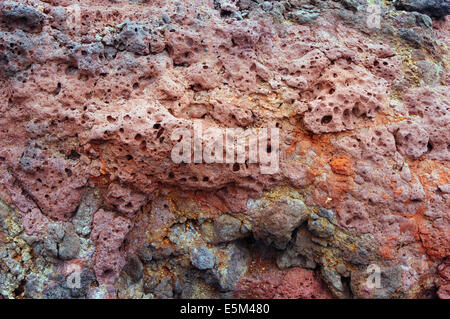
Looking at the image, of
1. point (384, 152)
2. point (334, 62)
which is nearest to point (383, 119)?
point (384, 152)

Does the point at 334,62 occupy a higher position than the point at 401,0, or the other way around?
the point at 401,0

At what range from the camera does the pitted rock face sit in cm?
330

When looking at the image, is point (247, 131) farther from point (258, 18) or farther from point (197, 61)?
point (258, 18)

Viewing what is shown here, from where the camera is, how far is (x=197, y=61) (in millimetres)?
3629

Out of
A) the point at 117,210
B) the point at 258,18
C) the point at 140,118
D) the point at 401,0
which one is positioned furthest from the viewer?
the point at 401,0

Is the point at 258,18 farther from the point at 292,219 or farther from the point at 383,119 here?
the point at 292,219

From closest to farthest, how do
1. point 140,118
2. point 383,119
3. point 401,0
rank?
point 140,118
point 383,119
point 401,0

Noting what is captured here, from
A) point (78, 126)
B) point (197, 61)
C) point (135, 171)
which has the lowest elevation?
point (135, 171)

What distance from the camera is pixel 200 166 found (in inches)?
130

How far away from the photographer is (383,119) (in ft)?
11.9

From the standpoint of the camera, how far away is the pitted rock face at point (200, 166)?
330cm

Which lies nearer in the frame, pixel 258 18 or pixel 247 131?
pixel 247 131

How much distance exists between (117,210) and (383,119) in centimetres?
271

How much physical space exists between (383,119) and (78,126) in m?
2.92
